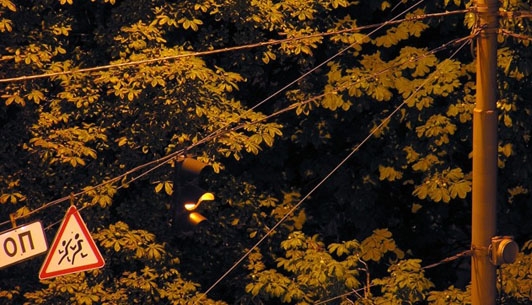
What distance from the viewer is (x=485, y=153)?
13.2 metres

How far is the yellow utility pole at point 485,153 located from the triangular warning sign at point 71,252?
4.10 m

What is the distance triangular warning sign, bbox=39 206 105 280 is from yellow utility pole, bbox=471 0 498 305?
4.10 m

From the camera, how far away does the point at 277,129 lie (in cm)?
1689

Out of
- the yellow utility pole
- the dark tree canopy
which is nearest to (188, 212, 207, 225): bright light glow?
the dark tree canopy

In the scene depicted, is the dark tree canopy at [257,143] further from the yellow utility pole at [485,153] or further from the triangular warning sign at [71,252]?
the yellow utility pole at [485,153]

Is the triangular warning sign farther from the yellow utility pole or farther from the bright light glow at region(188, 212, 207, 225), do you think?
the yellow utility pole

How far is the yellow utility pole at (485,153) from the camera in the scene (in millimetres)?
13086

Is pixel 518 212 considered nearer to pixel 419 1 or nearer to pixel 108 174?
pixel 419 1

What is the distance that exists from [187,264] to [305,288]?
1.89m

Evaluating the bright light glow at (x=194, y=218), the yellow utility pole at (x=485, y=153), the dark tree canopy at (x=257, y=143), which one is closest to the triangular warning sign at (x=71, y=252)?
the bright light glow at (x=194, y=218)

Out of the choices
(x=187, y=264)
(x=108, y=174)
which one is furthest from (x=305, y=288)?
(x=108, y=174)

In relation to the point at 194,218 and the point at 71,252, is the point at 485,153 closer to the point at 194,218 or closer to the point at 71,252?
the point at 194,218

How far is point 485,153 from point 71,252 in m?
4.60

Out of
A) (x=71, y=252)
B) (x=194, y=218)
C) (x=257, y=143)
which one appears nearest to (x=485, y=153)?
(x=194, y=218)
